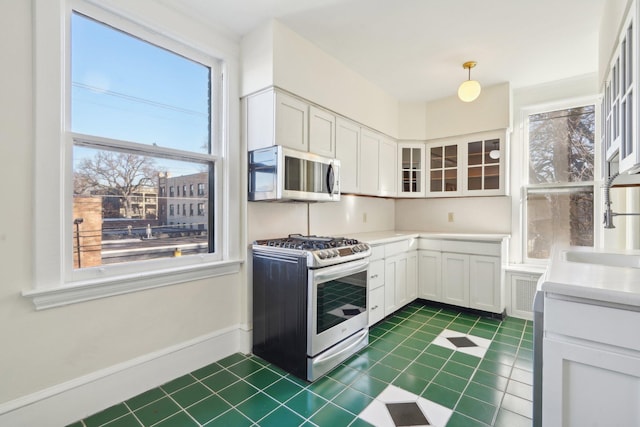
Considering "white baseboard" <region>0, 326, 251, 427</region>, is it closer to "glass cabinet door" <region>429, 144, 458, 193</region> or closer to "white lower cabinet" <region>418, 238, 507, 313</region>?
"white lower cabinet" <region>418, 238, 507, 313</region>

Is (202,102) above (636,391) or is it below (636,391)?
above

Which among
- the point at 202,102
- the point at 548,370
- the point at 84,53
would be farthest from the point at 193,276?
the point at 548,370

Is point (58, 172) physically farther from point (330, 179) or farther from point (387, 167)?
point (387, 167)

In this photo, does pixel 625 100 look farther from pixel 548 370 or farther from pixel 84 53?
pixel 84 53

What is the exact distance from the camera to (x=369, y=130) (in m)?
3.62

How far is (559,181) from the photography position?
3.50m

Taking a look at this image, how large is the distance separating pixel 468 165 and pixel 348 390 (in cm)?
307

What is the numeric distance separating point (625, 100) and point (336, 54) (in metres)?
2.28

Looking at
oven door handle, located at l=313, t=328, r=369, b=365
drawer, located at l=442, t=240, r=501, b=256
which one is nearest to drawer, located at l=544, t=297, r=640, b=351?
oven door handle, located at l=313, t=328, r=369, b=365

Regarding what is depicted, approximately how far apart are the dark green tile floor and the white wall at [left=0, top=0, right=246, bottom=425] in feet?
1.13

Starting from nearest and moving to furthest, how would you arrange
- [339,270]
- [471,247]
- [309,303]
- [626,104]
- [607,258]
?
[626,104] < [607,258] < [309,303] < [339,270] < [471,247]

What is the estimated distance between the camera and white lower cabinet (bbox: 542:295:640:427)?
3.26ft

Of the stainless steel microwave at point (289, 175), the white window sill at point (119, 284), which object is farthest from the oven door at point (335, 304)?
the white window sill at point (119, 284)

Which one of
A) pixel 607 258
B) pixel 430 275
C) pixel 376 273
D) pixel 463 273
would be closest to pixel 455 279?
pixel 463 273
